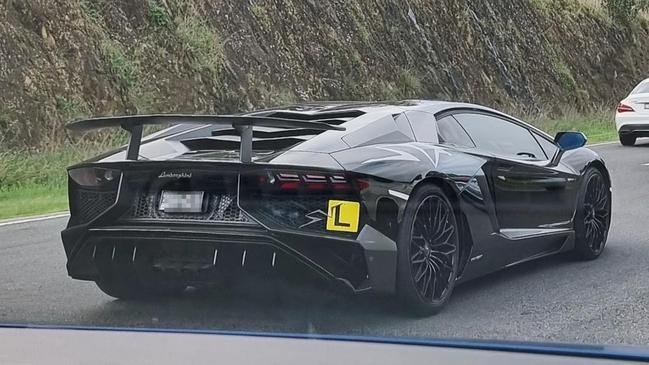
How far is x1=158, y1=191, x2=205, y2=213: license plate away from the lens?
3.70m

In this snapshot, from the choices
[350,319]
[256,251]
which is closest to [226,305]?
[256,251]

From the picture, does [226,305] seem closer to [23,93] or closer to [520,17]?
[23,93]

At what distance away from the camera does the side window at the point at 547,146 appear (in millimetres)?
4992

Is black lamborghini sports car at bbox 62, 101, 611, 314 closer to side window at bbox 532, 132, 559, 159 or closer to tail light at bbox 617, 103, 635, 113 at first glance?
side window at bbox 532, 132, 559, 159

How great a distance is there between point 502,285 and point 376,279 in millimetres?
954

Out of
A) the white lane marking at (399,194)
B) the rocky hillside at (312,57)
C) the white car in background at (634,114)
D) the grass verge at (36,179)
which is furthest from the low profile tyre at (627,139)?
the grass verge at (36,179)

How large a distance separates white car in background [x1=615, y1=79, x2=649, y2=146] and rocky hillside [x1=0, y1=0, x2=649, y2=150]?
0.28ft

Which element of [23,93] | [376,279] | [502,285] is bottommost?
[502,285]

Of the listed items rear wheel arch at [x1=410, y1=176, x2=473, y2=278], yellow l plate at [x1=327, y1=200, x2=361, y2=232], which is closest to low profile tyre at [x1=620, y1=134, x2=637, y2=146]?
rear wheel arch at [x1=410, y1=176, x2=473, y2=278]

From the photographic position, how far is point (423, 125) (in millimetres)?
4516

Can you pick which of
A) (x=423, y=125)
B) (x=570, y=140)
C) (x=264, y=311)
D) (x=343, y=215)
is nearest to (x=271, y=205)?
(x=343, y=215)

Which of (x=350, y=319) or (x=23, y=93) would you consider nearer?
(x=350, y=319)

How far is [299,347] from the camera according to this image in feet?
8.95

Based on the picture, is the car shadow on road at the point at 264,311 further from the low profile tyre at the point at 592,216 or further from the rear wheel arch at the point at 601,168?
the rear wheel arch at the point at 601,168
